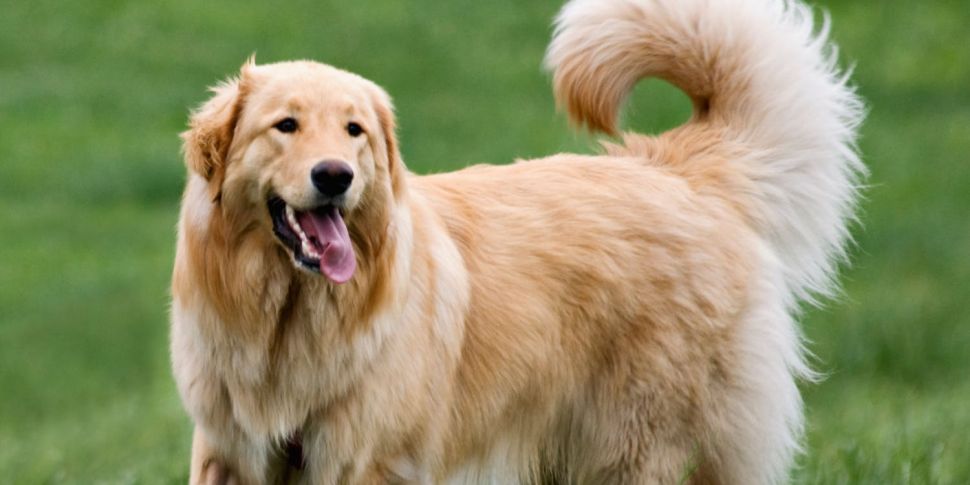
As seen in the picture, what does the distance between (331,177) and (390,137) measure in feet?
1.77

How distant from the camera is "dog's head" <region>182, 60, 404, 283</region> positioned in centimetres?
529

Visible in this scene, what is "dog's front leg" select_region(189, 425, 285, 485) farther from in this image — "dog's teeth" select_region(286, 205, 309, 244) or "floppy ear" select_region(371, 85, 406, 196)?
"floppy ear" select_region(371, 85, 406, 196)

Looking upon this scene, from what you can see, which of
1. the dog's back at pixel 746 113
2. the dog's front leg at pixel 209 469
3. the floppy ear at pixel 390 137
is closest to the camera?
the floppy ear at pixel 390 137

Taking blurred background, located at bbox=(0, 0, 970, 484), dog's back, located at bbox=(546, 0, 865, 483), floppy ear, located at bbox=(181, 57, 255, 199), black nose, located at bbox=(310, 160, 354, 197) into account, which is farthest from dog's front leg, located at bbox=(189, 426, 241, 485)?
dog's back, located at bbox=(546, 0, 865, 483)

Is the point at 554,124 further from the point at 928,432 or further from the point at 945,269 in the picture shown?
the point at 928,432

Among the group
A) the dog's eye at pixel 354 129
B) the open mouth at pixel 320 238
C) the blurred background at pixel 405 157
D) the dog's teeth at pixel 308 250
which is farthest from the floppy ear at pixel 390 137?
the blurred background at pixel 405 157

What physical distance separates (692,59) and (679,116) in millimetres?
12553

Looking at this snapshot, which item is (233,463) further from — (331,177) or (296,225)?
(331,177)

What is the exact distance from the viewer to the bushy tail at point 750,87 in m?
6.78

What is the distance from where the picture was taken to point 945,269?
14.4 m

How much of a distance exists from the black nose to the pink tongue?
0.12 metres

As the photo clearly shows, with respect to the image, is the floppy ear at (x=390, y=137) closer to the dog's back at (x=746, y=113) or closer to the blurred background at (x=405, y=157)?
the dog's back at (x=746, y=113)

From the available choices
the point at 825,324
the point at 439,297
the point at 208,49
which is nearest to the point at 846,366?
the point at 825,324

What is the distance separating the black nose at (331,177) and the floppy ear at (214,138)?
42cm
